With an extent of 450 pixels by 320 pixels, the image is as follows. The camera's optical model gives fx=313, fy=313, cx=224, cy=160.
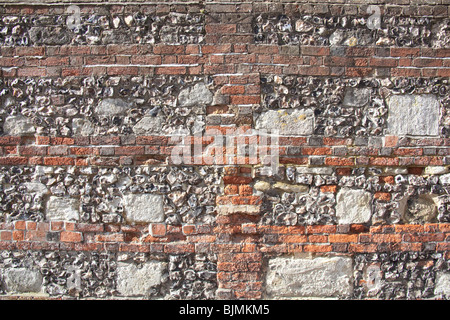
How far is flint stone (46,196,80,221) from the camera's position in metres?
2.72

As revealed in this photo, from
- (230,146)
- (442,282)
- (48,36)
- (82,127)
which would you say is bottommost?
(442,282)

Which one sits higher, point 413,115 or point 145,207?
point 413,115

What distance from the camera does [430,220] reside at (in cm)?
274

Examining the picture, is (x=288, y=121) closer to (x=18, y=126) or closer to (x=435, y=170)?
(x=435, y=170)

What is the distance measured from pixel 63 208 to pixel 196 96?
4.97 ft

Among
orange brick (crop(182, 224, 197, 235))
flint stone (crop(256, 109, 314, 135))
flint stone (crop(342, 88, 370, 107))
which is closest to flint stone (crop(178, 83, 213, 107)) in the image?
flint stone (crop(256, 109, 314, 135))

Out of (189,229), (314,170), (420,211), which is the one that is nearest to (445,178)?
(420,211)

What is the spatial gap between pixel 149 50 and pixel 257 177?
141 centimetres

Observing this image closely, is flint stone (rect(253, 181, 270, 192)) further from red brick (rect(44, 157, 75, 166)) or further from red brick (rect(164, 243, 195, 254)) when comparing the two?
red brick (rect(44, 157, 75, 166))

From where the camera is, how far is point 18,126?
2.72 metres

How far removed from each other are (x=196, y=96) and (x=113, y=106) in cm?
72

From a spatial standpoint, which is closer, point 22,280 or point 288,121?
point 288,121

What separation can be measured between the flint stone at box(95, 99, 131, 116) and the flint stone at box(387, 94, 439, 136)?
7.45 ft

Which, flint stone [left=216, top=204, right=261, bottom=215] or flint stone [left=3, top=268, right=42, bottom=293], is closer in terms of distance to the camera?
flint stone [left=216, top=204, right=261, bottom=215]
